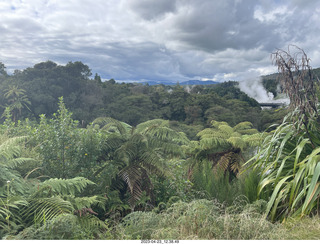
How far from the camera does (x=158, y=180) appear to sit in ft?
12.9

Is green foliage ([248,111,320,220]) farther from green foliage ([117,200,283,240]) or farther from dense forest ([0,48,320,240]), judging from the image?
green foliage ([117,200,283,240])

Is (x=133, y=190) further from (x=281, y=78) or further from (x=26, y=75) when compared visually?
(x=26, y=75)

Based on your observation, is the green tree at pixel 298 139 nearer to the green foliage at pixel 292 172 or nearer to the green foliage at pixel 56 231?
the green foliage at pixel 292 172

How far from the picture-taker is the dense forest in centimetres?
238

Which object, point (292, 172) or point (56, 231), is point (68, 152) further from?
point (292, 172)

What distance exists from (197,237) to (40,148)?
7.84 ft

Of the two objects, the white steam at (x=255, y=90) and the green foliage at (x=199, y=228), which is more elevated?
the white steam at (x=255, y=90)

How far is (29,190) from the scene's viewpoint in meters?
2.73

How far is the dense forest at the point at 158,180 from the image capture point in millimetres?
2377

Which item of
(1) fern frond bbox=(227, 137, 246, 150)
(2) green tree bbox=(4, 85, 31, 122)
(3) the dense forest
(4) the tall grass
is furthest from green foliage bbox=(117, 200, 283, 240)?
(2) green tree bbox=(4, 85, 31, 122)

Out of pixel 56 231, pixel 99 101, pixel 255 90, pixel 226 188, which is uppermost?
pixel 255 90

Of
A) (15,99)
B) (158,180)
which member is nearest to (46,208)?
(158,180)

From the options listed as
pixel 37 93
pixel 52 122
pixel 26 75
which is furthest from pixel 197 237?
pixel 26 75

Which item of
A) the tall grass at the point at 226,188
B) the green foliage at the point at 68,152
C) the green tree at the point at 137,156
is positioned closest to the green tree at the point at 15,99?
the green foliage at the point at 68,152
